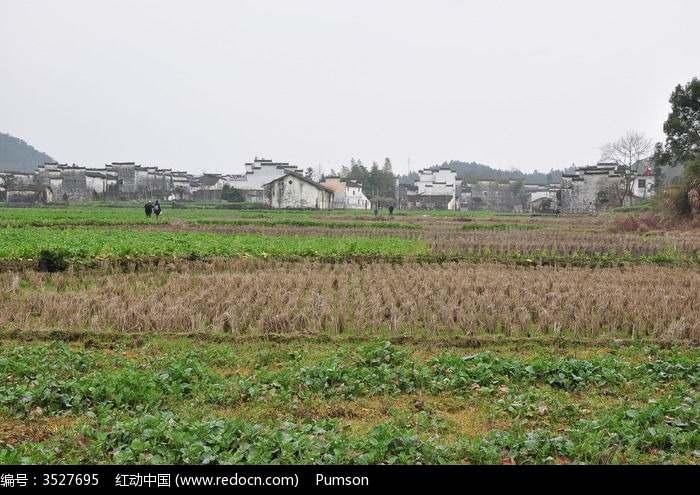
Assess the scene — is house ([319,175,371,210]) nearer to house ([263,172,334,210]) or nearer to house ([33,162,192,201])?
house ([263,172,334,210])

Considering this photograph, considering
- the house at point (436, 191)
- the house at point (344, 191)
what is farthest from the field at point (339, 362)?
the house at point (436, 191)

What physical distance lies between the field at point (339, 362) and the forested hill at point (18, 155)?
16345cm

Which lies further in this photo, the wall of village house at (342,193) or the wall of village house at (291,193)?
the wall of village house at (342,193)

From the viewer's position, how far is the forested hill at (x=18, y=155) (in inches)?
6058

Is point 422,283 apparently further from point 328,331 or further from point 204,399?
point 204,399

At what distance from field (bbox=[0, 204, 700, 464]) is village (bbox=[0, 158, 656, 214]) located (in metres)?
50.5

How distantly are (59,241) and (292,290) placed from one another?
10.7 m

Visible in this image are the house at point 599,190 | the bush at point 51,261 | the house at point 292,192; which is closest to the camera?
the bush at point 51,261

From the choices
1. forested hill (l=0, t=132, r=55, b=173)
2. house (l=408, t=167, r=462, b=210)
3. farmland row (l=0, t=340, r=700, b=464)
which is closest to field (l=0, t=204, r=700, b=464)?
farmland row (l=0, t=340, r=700, b=464)

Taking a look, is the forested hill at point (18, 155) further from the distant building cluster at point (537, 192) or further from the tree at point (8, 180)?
the distant building cluster at point (537, 192)

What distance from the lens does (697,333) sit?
945 centimetres

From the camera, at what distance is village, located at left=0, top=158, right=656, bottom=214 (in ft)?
215

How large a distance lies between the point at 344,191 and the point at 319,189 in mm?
14967

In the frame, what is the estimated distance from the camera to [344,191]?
264ft
